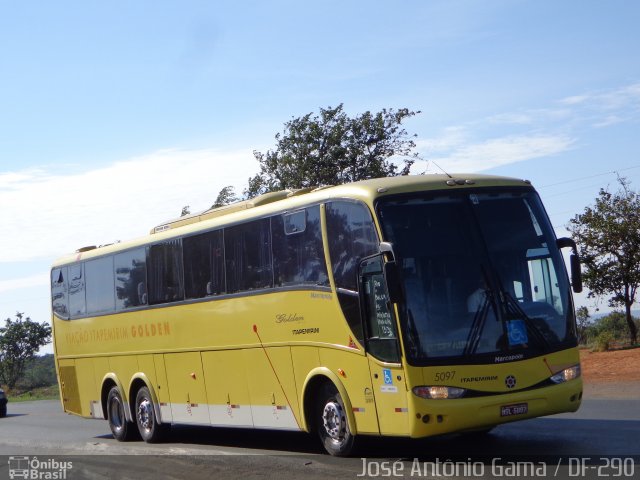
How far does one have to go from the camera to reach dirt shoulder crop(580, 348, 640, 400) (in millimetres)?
19594

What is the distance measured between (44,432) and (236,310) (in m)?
9.91

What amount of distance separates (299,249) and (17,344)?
62553 mm

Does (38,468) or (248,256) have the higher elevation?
(248,256)

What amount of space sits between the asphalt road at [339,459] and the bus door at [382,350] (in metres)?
0.61

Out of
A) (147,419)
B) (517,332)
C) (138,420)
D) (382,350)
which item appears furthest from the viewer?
(138,420)

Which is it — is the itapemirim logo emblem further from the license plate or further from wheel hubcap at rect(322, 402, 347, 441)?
the license plate

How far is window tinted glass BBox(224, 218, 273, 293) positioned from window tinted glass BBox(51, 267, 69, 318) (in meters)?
7.07

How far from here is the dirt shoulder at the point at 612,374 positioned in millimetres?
19594

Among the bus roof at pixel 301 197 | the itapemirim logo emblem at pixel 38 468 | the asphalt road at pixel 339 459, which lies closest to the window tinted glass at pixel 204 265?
the bus roof at pixel 301 197

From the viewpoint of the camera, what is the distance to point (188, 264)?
16.4m

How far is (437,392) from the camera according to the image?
36.2 ft

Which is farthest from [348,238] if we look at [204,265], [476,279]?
[204,265]

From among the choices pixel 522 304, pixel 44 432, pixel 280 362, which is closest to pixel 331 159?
pixel 44 432

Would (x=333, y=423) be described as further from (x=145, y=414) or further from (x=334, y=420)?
(x=145, y=414)
